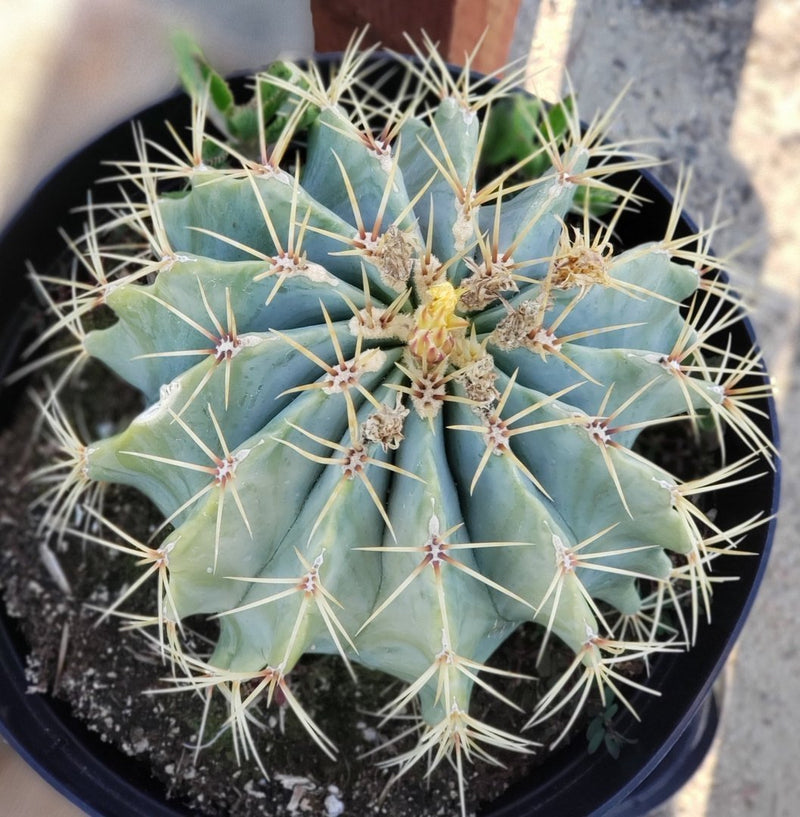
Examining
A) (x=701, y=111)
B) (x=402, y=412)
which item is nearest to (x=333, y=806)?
(x=402, y=412)

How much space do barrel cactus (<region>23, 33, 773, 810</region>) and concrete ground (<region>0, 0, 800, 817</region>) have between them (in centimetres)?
78

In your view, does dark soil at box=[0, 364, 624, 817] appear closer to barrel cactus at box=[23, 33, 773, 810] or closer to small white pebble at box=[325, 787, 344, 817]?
small white pebble at box=[325, 787, 344, 817]

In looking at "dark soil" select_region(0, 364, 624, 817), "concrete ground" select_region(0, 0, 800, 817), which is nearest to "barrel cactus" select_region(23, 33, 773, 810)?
"dark soil" select_region(0, 364, 624, 817)

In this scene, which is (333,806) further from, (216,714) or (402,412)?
(402,412)

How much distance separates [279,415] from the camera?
31.6 inches

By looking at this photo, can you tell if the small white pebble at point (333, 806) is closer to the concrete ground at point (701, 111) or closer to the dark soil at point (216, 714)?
the dark soil at point (216, 714)

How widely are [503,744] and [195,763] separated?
1.46 feet

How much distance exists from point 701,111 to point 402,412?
1.40 meters

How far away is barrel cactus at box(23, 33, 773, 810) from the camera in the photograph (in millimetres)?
773

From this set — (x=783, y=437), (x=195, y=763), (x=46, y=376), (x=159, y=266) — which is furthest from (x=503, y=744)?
(x=783, y=437)

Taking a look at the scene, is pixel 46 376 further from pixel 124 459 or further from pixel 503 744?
pixel 503 744

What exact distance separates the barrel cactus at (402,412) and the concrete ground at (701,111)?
0.78 meters

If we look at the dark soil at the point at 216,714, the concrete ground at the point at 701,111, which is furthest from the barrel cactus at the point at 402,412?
the concrete ground at the point at 701,111

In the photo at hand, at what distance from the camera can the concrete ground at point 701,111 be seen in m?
1.63
